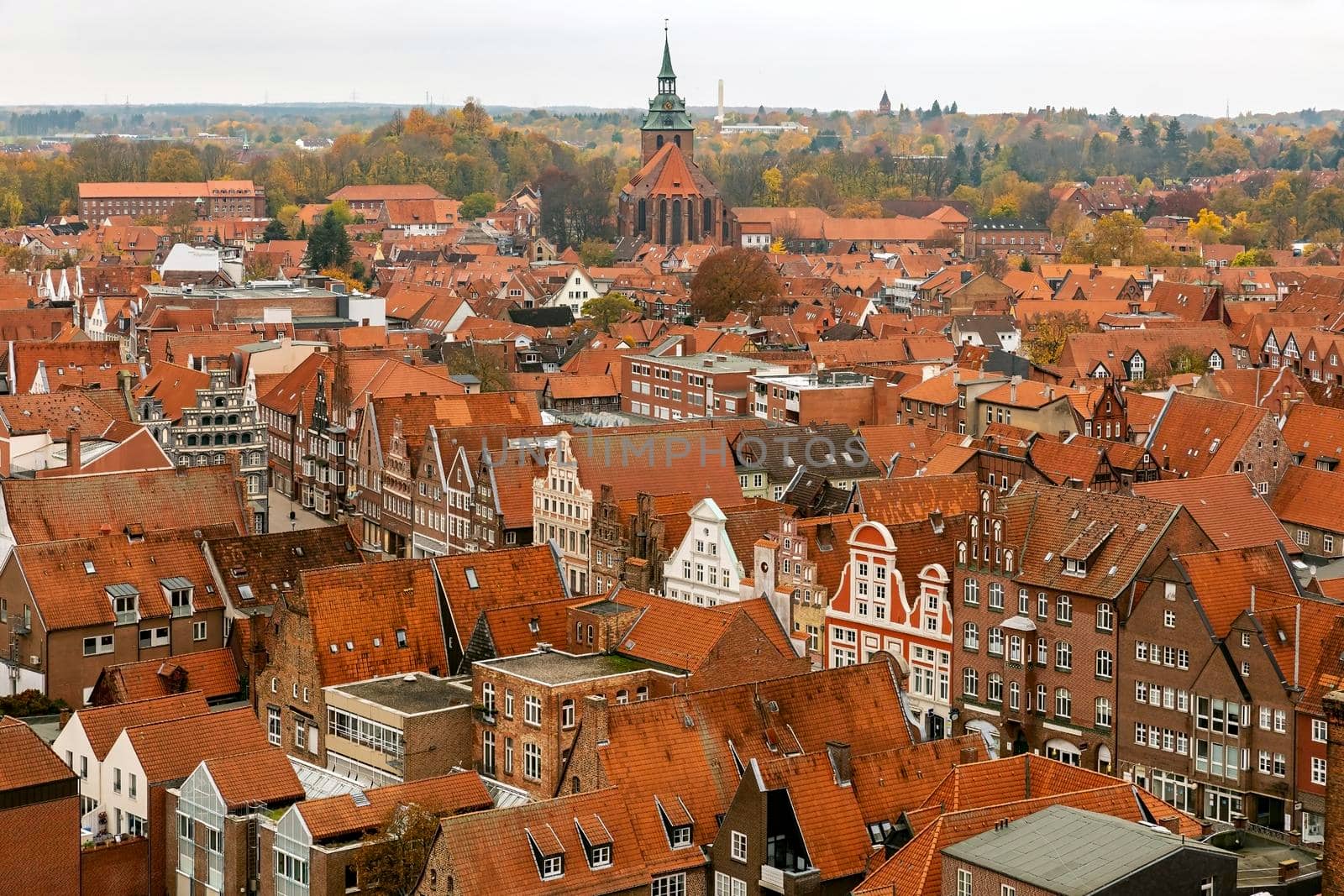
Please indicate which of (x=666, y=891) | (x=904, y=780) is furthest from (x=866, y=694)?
(x=666, y=891)

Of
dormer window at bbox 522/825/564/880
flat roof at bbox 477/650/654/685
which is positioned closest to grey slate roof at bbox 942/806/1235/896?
dormer window at bbox 522/825/564/880

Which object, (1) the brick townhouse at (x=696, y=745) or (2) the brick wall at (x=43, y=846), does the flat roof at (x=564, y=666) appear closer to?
(1) the brick townhouse at (x=696, y=745)

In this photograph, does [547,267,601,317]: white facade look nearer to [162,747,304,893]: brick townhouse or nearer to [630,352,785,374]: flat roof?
[630,352,785,374]: flat roof

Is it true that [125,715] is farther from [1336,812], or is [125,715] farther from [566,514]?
[1336,812]

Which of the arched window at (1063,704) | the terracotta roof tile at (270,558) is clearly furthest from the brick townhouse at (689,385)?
the arched window at (1063,704)

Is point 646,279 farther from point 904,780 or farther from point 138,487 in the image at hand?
point 904,780

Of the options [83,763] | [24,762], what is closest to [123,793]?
[83,763]
